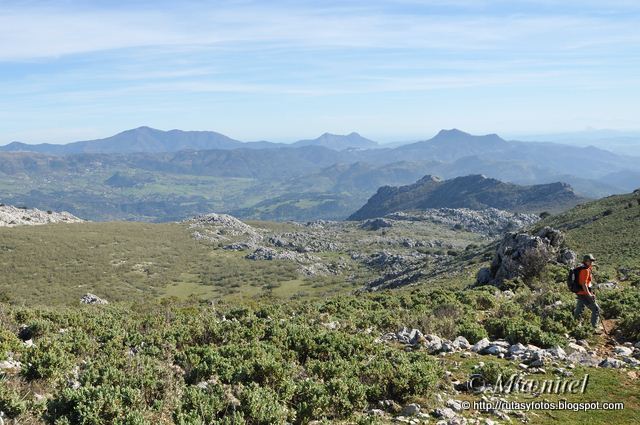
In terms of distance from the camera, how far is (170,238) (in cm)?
14500

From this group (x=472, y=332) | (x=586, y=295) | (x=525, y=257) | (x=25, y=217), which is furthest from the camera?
(x=25, y=217)

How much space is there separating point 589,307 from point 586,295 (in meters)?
0.45

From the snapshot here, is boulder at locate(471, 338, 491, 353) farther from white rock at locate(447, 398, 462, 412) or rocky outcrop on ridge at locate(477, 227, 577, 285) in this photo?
rocky outcrop on ridge at locate(477, 227, 577, 285)

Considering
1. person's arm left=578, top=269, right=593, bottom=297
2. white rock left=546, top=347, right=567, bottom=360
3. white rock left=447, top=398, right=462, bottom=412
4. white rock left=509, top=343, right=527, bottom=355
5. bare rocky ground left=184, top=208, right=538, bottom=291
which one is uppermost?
person's arm left=578, top=269, right=593, bottom=297

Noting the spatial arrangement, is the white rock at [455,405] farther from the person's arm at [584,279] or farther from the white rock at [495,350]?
the person's arm at [584,279]

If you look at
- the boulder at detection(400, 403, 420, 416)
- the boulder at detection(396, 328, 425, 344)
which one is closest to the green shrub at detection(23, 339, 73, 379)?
the boulder at detection(400, 403, 420, 416)

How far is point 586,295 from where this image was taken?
643 inches

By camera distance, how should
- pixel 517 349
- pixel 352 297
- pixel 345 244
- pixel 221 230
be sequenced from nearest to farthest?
pixel 517 349 < pixel 352 297 < pixel 345 244 < pixel 221 230

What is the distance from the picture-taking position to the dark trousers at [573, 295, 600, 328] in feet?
52.9

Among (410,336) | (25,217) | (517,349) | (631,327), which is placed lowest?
(25,217)

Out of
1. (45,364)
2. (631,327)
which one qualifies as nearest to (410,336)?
(631,327)

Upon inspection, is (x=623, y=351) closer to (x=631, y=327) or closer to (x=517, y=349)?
(x=631, y=327)

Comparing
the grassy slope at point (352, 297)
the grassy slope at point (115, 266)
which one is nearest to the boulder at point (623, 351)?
the grassy slope at point (352, 297)

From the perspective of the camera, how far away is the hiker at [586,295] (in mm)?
16188
